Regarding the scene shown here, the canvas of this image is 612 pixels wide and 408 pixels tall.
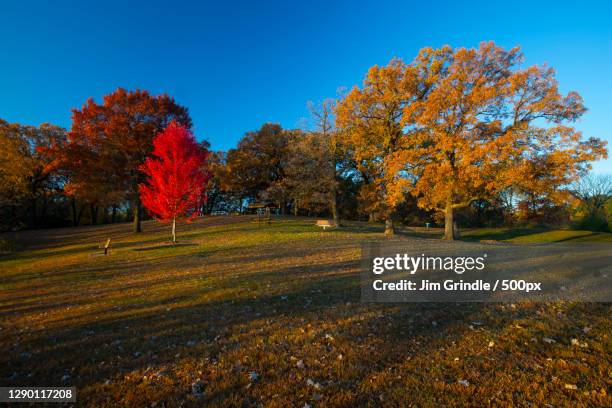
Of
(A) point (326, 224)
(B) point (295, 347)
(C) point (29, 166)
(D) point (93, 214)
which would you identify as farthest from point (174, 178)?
(D) point (93, 214)

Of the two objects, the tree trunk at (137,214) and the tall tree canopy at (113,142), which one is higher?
the tall tree canopy at (113,142)

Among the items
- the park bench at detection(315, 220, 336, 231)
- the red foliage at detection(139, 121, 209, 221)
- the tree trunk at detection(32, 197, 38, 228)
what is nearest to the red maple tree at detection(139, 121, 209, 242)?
the red foliage at detection(139, 121, 209, 221)

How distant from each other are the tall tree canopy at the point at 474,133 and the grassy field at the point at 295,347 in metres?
11.5

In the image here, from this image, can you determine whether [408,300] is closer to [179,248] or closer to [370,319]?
[370,319]

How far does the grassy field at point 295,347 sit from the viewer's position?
3.60m

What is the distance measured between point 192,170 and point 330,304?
1629 centimetres

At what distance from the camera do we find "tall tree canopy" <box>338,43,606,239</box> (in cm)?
1591

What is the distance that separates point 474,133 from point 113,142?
29003 millimetres

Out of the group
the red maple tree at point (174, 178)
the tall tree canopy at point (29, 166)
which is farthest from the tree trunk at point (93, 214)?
the red maple tree at point (174, 178)

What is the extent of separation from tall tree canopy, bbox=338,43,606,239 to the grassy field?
37.8ft

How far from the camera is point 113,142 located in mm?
24859

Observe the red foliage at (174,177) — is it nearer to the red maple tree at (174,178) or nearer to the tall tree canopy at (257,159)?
the red maple tree at (174,178)

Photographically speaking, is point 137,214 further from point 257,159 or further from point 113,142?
point 257,159

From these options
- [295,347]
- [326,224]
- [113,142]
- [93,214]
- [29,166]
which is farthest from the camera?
[93,214]
